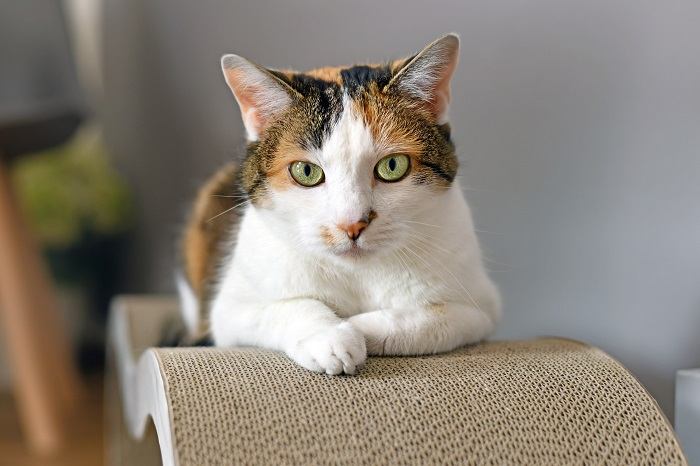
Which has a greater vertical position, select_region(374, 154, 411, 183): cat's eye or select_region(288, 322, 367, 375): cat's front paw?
select_region(374, 154, 411, 183): cat's eye

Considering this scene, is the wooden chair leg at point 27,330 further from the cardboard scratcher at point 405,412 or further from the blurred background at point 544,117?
the cardboard scratcher at point 405,412

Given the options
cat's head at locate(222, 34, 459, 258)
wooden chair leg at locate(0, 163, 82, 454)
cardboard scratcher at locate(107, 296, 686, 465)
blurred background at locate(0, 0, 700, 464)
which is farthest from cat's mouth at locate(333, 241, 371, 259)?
wooden chair leg at locate(0, 163, 82, 454)

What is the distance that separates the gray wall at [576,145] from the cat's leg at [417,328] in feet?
1.30

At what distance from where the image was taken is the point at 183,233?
1856 mm

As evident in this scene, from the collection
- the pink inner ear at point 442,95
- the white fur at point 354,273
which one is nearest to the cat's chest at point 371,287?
the white fur at point 354,273

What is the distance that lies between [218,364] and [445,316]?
325mm

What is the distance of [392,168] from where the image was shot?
1.04 m

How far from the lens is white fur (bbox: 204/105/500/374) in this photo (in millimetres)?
998

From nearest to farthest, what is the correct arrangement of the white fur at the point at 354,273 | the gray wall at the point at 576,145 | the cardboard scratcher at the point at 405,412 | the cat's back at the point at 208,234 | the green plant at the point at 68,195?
the cardboard scratcher at the point at 405,412, the white fur at the point at 354,273, the gray wall at the point at 576,145, the cat's back at the point at 208,234, the green plant at the point at 68,195

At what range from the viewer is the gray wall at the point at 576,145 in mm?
1267

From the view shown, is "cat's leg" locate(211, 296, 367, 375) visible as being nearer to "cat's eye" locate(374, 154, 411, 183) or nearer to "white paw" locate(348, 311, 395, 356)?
"white paw" locate(348, 311, 395, 356)

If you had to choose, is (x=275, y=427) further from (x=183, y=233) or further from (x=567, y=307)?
(x=183, y=233)

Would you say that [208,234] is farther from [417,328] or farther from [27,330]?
[27,330]

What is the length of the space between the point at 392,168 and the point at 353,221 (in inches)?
4.2
